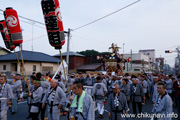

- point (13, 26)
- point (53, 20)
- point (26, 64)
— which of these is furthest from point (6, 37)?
point (26, 64)

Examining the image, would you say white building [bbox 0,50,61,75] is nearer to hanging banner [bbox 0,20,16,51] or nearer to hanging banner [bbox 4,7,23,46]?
hanging banner [bbox 0,20,16,51]

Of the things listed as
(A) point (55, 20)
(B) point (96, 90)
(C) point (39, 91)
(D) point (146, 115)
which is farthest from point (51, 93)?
(D) point (146, 115)

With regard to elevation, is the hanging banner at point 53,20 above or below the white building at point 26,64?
above

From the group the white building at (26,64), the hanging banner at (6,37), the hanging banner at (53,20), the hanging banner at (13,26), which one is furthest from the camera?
the white building at (26,64)

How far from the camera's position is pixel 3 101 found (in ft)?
18.2

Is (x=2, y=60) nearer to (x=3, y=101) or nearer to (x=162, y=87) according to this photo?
(x=3, y=101)

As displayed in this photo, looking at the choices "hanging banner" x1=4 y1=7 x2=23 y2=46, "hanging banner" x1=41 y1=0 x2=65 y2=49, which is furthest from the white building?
"hanging banner" x1=41 y1=0 x2=65 y2=49

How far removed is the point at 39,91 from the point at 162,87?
165 inches

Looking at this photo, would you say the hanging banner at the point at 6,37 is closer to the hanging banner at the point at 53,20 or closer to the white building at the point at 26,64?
the hanging banner at the point at 53,20

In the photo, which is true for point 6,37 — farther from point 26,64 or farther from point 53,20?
point 26,64

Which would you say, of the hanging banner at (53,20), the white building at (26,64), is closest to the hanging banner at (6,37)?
the hanging banner at (53,20)

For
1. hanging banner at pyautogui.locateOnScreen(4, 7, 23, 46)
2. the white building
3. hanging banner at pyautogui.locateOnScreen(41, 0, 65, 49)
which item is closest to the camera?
hanging banner at pyautogui.locateOnScreen(41, 0, 65, 49)

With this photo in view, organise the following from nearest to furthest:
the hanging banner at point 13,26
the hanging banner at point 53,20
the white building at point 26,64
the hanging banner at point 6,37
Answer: the hanging banner at point 53,20
the hanging banner at point 13,26
the hanging banner at point 6,37
the white building at point 26,64

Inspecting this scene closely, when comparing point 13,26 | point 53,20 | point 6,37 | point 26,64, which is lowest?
point 26,64
